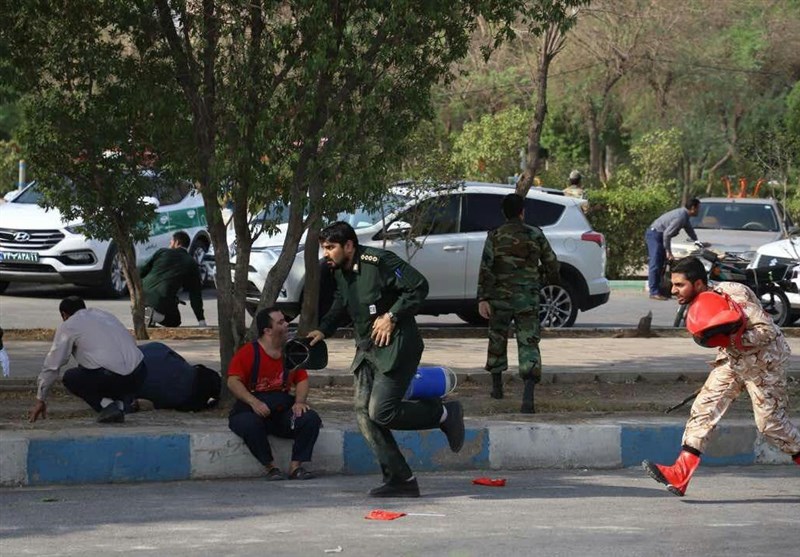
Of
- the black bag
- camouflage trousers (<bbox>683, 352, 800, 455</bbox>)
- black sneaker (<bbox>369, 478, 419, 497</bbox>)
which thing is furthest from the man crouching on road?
the black bag

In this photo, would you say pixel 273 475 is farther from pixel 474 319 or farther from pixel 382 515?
pixel 474 319

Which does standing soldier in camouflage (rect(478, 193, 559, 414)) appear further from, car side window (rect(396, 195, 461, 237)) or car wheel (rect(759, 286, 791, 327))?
car wheel (rect(759, 286, 791, 327))

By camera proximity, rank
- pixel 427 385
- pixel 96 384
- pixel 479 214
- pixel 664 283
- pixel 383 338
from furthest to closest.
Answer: pixel 664 283 < pixel 479 214 < pixel 96 384 < pixel 427 385 < pixel 383 338

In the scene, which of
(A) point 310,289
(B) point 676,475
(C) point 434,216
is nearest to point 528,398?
(B) point 676,475

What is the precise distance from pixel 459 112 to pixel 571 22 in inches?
1246

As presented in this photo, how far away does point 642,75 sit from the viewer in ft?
131

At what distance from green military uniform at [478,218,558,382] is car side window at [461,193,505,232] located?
17.7ft

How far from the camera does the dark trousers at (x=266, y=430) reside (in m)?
8.88

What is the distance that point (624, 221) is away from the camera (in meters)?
25.2

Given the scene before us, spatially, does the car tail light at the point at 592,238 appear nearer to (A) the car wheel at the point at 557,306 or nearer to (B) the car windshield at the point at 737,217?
(A) the car wheel at the point at 557,306

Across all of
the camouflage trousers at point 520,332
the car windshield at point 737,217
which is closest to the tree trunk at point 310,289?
the camouflage trousers at point 520,332

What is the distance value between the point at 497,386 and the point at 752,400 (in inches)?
138

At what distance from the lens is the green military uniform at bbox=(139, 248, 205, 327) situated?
15.8m

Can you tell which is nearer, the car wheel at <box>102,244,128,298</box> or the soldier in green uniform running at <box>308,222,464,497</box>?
the soldier in green uniform running at <box>308,222,464,497</box>
